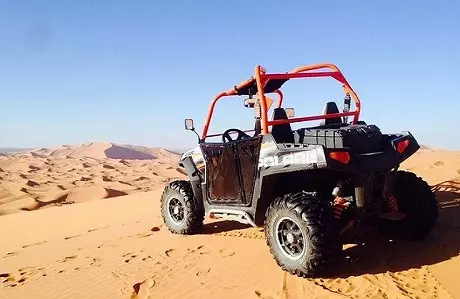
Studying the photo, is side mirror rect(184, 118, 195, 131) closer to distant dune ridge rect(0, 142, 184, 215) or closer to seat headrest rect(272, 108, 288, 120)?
seat headrest rect(272, 108, 288, 120)

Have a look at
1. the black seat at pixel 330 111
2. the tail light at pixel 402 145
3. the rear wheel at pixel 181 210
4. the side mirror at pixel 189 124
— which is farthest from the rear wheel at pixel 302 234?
the side mirror at pixel 189 124

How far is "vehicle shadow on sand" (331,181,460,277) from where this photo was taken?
386 centimetres

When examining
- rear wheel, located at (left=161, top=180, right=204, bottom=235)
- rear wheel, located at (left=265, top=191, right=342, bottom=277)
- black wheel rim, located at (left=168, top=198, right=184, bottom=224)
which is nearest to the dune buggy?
rear wheel, located at (left=265, top=191, right=342, bottom=277)

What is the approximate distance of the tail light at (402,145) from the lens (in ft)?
14.4

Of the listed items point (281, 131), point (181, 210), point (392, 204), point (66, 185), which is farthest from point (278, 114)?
point (66, 185)

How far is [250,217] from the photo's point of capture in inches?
185

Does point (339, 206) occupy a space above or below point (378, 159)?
below

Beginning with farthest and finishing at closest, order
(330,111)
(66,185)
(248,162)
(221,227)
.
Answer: (66,185)
(221,227)
(330,111)
(248,162)

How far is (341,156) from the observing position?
3766mm

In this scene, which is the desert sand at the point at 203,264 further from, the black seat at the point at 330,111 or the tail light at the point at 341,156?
the black seat at the point at 330,111

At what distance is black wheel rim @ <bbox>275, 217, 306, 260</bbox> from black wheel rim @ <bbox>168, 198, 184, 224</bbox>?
245 cm

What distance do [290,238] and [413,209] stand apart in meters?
1.60

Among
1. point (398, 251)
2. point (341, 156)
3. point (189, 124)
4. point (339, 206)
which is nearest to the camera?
point (341, 156)

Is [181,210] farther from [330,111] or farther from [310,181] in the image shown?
[330,111]
